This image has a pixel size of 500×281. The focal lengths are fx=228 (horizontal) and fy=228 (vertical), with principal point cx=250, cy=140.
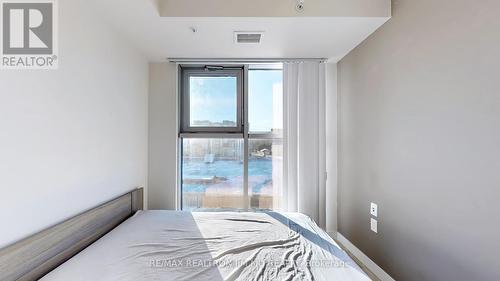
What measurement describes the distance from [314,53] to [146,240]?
236 centimetres

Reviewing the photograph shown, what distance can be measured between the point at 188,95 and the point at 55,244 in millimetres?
2053

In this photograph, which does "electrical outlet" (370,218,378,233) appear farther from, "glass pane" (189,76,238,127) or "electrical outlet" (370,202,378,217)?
"glass pane" (189,76,238,127)

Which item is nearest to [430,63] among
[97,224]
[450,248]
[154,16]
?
[450,248]

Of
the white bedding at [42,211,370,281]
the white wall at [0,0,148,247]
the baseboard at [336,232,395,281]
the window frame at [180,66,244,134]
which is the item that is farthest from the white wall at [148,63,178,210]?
the baseboard at [336,232,395,281]

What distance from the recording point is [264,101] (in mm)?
2881

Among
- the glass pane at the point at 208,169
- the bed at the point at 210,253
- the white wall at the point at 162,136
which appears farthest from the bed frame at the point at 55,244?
the glass pane at the point at 208,169

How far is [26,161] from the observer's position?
112cm

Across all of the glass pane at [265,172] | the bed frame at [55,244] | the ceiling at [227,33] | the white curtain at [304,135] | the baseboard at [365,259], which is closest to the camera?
the bed frame at [55,244]

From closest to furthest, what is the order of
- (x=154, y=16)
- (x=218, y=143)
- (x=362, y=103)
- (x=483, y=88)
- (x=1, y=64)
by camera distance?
(x=1, y=64)
(x=483, y=88)
(x=154, y=16)
(x=362, y=103)
(x=218, y=143)

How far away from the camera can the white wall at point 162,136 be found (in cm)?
269

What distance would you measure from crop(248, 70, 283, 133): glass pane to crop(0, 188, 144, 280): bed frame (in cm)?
173

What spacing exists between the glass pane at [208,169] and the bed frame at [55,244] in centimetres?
106

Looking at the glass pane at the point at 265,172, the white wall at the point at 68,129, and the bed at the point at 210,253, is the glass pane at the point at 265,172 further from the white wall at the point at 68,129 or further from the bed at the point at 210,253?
the white wall at the point at 68,129

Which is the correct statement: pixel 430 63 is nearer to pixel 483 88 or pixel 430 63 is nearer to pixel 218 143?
pixel 483 88
